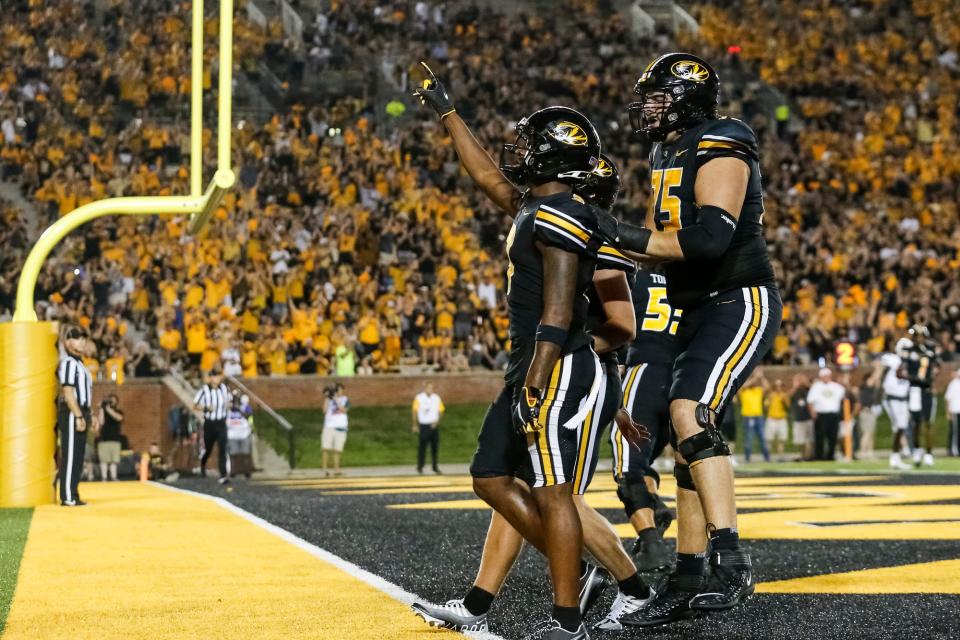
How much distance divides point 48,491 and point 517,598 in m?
7.06

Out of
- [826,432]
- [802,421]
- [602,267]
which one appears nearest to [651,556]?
[602,267]

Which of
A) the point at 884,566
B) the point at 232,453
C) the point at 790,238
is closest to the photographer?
the point at 884,566

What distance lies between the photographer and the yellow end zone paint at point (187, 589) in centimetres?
475

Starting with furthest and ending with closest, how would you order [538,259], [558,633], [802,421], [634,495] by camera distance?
[802,421], [634,495], [538,259], [558,633]

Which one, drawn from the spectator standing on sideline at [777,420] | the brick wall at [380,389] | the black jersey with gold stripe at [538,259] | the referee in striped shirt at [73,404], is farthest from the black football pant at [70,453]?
the spectator standing on sideline at [777,420]

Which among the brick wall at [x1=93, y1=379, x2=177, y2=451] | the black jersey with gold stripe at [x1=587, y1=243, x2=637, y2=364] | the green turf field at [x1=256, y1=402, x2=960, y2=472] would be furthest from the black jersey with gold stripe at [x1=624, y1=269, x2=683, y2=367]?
the brick wall at [x1=93, y1=379, x2=177, y2=451]

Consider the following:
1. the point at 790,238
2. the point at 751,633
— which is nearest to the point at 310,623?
the point at 751,633

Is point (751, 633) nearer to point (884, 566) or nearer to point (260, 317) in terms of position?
point (884, 566)

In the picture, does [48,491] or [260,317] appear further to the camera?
[260,317]

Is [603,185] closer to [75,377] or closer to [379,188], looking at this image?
[75,377]

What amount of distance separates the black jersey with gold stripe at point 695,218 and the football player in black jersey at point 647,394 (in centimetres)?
137

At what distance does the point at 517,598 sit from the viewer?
18.1ft

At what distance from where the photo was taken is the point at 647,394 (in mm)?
6449

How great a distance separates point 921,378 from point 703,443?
1243cm
